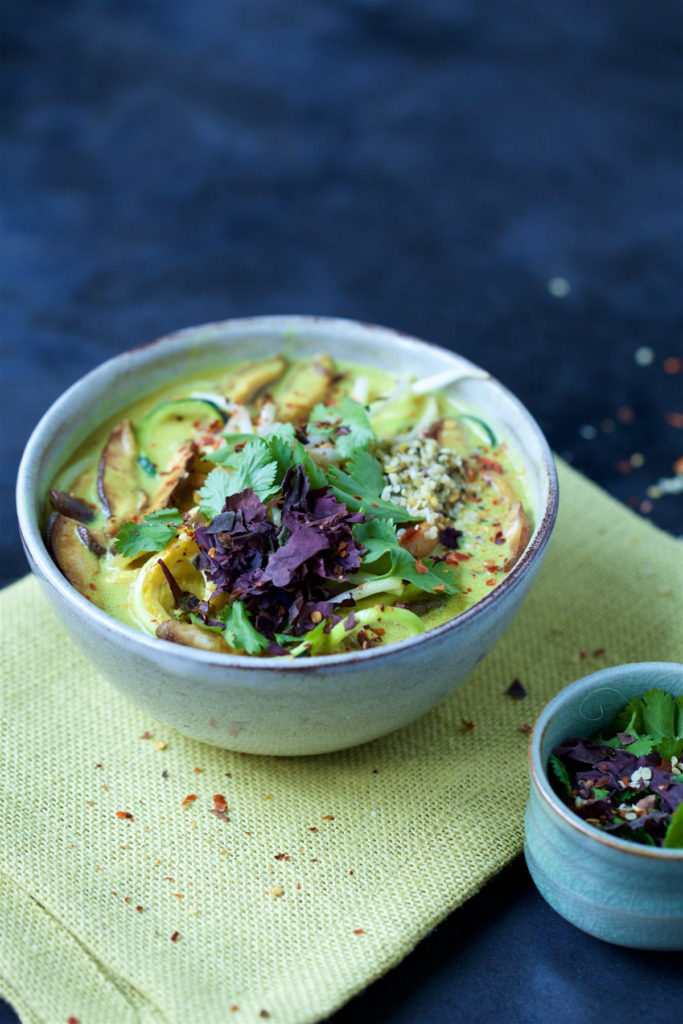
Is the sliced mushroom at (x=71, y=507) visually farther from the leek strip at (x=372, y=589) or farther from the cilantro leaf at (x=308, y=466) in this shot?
the leek strip at (x=372, y=589)

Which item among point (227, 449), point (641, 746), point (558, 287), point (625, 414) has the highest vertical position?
point (227, 449)

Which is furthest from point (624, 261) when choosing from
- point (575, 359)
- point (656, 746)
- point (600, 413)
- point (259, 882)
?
point (259, 882)

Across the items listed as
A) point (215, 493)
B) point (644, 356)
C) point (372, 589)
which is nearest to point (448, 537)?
point (372, 589)

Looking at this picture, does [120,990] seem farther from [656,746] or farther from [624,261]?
[624,261]

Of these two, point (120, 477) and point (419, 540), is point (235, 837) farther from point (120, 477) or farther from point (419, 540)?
point (120, 477)

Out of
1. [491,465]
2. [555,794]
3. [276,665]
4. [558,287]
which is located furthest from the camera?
[558,287]

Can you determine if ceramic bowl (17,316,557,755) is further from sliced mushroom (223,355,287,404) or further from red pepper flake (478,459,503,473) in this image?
sliced mushroom (223,355,287,404)

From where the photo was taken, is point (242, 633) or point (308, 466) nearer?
point (242, 633)

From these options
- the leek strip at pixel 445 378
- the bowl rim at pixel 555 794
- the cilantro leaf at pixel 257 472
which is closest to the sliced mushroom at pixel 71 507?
the cilantro leaf at pixel 257 472
